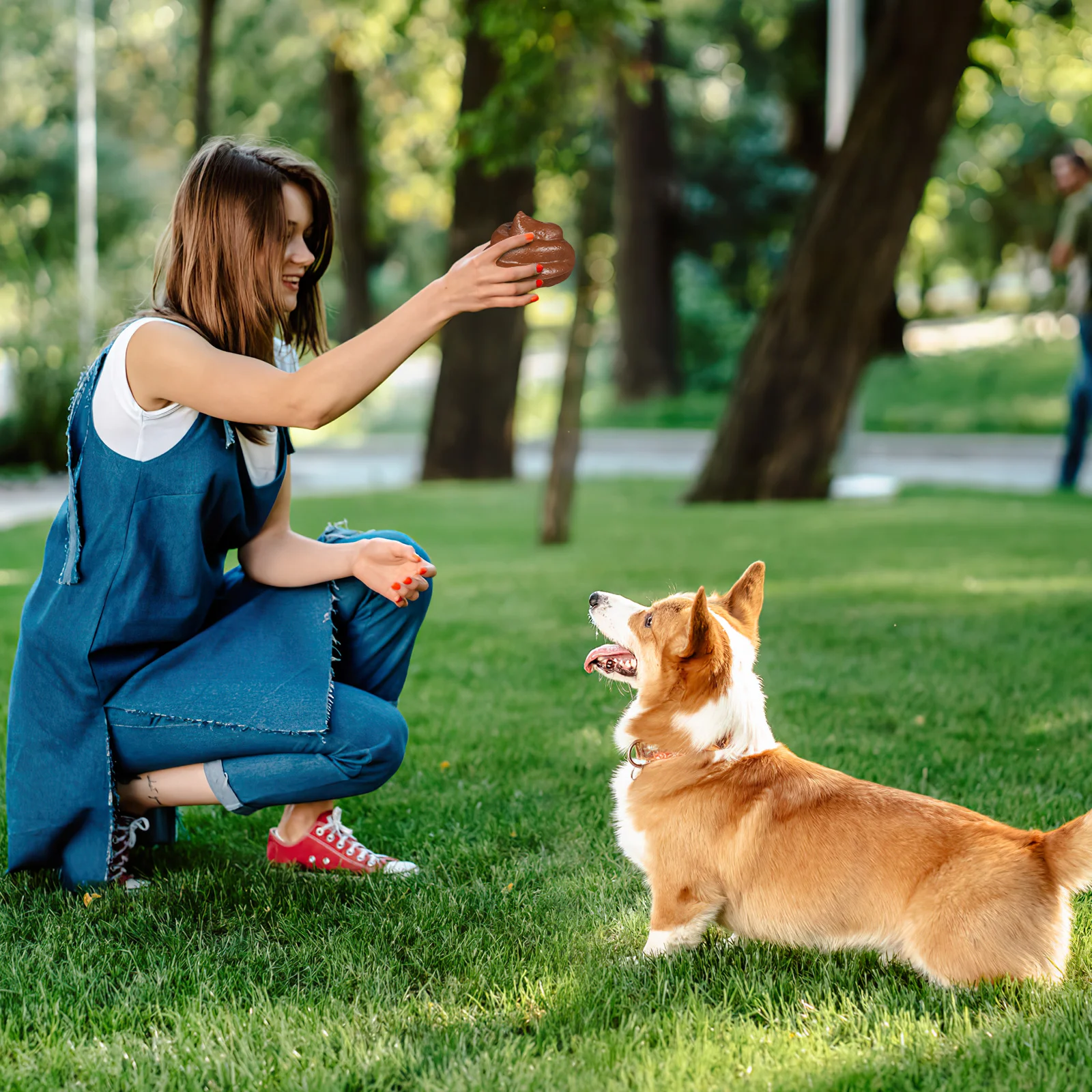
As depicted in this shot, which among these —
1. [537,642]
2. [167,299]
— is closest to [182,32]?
[537,642]

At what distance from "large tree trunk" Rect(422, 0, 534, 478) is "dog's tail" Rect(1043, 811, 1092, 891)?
1167 cm

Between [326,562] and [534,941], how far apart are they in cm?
111

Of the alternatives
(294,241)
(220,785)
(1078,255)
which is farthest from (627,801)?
(1078,255)

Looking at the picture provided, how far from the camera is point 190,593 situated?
3082 mm

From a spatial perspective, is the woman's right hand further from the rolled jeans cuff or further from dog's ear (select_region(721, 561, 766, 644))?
the rolled jeans cuff

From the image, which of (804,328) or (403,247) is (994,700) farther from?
(403,247)

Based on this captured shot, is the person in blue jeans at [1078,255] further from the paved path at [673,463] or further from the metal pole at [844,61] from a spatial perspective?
the metal pole at [844,61]

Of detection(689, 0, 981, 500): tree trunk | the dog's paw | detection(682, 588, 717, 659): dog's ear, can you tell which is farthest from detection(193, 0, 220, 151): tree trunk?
the dog's paw

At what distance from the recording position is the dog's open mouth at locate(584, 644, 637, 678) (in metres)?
3.09

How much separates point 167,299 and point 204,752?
1.13 m

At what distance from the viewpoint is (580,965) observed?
277cm

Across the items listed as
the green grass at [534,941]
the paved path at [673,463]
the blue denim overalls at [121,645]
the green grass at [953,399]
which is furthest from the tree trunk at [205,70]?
the blue denim overalls at [121,645]

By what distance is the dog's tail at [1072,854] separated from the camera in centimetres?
240

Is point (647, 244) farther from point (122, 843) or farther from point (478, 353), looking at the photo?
point (122, 843)
